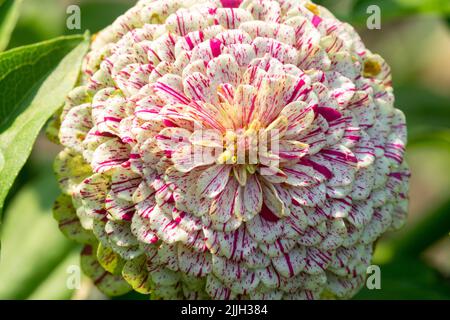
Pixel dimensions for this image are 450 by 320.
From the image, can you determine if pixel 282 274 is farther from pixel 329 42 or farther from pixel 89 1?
pixel 89 1

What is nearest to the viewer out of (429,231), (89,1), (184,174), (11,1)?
(184,174)

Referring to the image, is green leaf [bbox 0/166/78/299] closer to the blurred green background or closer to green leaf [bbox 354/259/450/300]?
the blurred green background

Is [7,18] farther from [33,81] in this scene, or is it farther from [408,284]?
[408,284]

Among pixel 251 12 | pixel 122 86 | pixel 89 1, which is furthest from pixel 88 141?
pixel 89 1

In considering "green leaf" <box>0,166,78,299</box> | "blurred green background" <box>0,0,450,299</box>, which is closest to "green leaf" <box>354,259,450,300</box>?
"blurred green background" <box>0,0,450,299</box>

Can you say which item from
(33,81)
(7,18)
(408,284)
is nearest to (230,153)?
(33,81)
